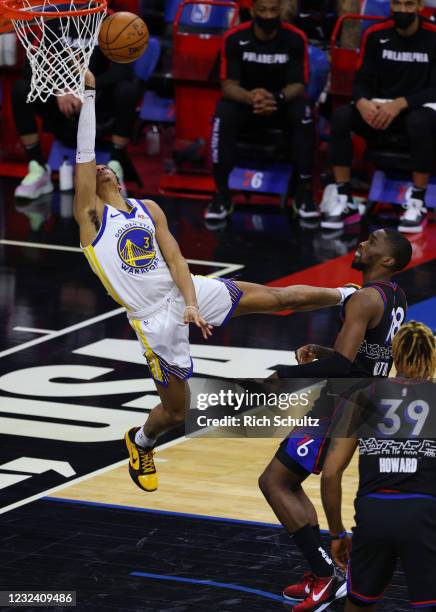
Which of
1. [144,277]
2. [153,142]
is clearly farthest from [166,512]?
[153,142]

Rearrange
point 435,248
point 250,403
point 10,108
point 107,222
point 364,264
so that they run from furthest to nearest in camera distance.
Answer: point 10,108
point 435,248
point 250,403
point 107,222
point 364,264

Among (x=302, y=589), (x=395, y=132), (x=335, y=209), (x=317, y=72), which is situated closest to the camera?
(x=302, y=589)

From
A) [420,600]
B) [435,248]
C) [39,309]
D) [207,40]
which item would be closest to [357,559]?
[420,600]

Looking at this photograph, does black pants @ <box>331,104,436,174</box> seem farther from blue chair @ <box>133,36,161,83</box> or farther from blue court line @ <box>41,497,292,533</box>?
blue court line @ <box>41,497,292,533</box>

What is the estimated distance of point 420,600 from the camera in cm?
488

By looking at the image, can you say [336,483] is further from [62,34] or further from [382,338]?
[62,34]

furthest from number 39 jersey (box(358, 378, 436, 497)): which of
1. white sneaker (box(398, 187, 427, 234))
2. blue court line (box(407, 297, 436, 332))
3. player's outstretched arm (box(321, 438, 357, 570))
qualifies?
white sneaker (box(398, 187, 427, 234))

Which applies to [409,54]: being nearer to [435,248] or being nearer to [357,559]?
[435,248]

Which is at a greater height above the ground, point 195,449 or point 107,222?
point 107,222

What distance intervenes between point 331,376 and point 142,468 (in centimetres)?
186

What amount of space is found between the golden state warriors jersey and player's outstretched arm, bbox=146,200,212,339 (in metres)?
0.04

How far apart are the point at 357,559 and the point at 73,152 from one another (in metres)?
10.5

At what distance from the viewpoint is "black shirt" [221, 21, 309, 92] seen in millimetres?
13359

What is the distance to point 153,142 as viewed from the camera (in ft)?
56.0
